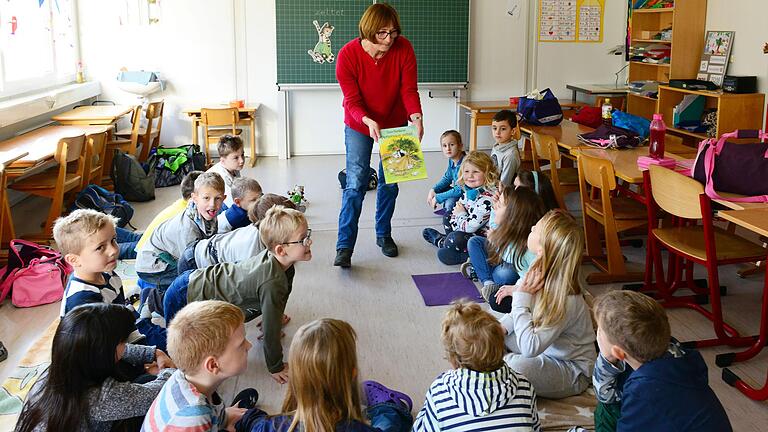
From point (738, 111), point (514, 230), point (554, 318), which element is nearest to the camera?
point (554, 318)

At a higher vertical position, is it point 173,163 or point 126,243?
point 173,163

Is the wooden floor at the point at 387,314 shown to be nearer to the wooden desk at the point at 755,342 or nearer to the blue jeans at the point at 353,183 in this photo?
the wooden desk at the point at 755,342

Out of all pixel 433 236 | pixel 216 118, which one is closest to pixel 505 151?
pixel 433 236

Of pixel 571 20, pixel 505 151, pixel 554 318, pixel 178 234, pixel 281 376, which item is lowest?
pixel 281 376

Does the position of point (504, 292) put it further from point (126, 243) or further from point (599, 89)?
point (599, 89)

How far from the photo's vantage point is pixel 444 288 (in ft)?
12.5

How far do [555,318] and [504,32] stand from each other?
620 cm

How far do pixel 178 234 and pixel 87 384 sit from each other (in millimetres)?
1420

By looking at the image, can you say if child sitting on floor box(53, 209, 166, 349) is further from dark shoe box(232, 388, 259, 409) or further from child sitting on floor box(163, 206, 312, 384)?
dark shoe box(232, 388, 259, 409)

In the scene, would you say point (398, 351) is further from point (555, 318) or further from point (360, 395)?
point (360, 395)

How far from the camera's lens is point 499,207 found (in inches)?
130

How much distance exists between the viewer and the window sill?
16.9ft

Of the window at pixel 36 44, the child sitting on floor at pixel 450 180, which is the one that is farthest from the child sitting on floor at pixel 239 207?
the window at pixel 36 44

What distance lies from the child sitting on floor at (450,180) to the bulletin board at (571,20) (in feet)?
13.3
